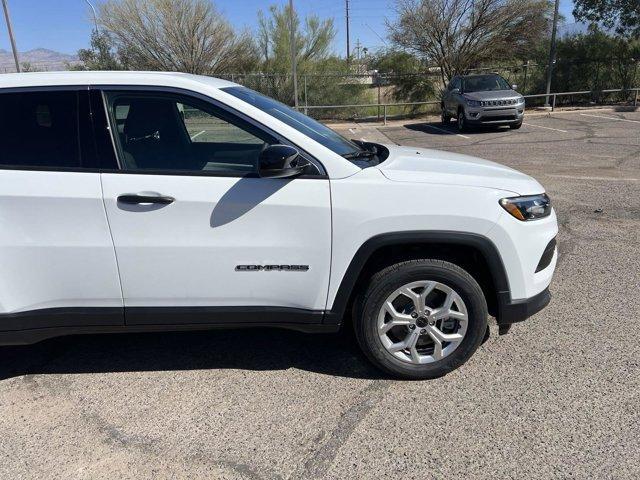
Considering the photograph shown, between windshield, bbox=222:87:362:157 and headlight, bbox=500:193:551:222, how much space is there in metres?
0.97

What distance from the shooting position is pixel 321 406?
297 centimetres

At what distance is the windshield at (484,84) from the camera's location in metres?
16.7

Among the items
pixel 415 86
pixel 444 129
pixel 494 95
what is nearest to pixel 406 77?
pixel 415 86

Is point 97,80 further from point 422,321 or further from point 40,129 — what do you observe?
point 422,321

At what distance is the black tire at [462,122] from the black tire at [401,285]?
14.4 m

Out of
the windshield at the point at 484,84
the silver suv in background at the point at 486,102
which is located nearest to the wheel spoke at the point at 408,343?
the silver suv in background at the point at 486,102

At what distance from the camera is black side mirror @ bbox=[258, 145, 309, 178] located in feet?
Result: 9.00

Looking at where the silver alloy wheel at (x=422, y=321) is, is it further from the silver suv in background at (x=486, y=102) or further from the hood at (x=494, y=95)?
the hood at (x=494, y=95)

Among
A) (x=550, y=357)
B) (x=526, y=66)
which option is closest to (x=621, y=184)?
(x=550, y=357)

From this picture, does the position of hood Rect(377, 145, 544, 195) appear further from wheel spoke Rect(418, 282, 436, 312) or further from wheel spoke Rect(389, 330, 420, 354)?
wheel spoke Rect(389, 330, 420, 354)

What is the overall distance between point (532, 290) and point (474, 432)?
0.91m

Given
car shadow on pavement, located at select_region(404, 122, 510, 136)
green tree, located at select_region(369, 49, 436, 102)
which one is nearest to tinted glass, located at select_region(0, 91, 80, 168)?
car shadow on pavement, located at select_region(404, 122, 510, 136)

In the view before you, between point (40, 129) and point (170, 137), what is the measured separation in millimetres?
698

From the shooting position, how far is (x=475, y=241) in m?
2.91
